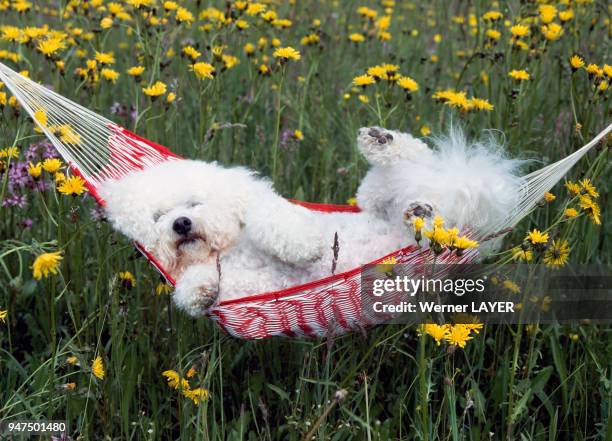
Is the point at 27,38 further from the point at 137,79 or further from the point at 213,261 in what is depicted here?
the point at 213,261

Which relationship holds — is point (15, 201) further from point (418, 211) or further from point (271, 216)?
point (418, 211)

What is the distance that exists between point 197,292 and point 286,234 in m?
0.24

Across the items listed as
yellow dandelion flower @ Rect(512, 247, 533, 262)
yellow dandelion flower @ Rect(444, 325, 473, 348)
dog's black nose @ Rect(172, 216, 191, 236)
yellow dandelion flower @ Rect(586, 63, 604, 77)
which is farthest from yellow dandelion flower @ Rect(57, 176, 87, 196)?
yellow dandelion flower @ Rect(586, 63, 604, 77)

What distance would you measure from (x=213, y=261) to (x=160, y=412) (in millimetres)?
448

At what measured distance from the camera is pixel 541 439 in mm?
1752

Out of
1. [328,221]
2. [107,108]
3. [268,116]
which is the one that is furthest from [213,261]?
[107,108]

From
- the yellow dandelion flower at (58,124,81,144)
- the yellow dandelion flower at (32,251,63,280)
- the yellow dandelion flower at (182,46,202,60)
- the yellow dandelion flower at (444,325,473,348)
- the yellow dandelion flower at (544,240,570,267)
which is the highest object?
the yellow dandelion flower at (182,46,202,60)

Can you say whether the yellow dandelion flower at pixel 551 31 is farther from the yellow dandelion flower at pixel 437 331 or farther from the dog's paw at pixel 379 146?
the yellow dandelion flower at pixel 437 331

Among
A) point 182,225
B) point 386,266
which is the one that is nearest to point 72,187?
point 182,225

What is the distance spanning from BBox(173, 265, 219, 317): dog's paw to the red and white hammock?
0.03 m

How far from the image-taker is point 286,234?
62.7 inches

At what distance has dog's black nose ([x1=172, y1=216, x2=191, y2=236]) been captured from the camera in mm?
1630

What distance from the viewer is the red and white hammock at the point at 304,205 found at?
60.6 inches

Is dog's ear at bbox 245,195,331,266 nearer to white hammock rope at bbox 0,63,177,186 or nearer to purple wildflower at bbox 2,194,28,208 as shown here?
white hammock rope at bbox 0,63,177,186
